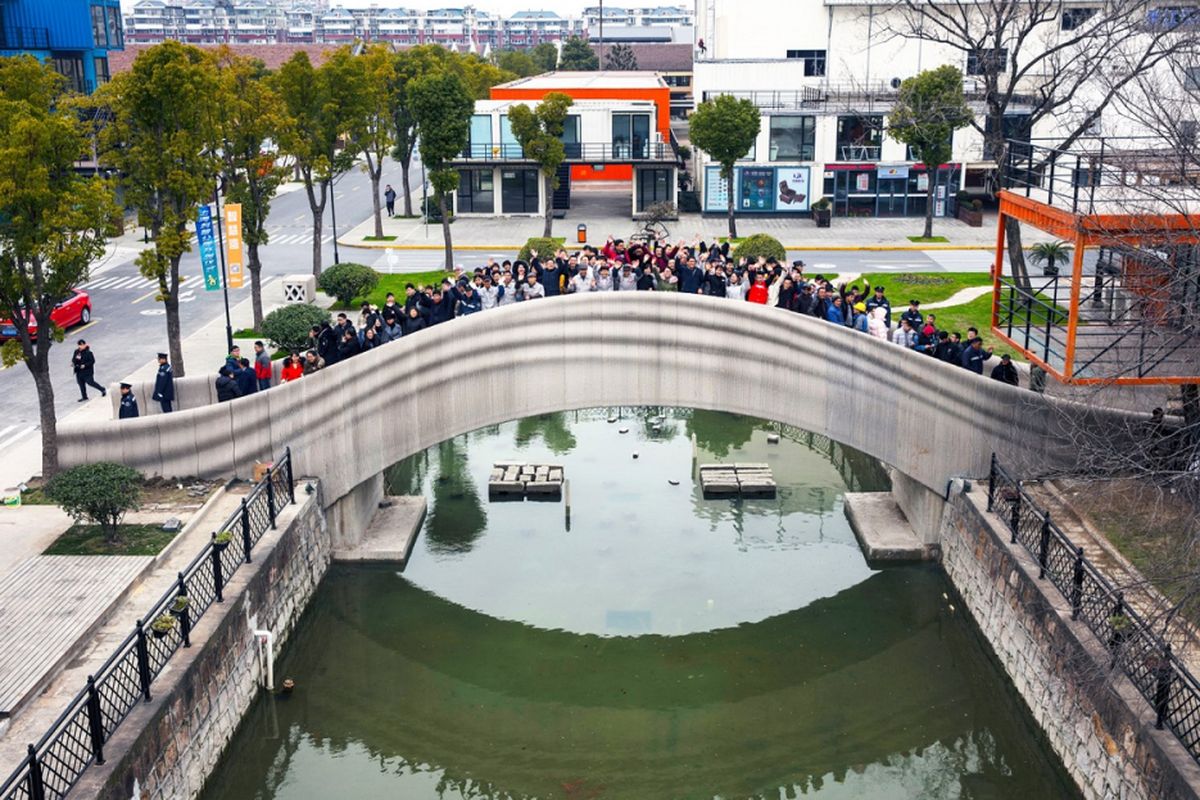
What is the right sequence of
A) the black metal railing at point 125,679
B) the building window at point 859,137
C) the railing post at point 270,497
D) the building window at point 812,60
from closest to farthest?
the black metal railing at point 125,679, the railing post at point 270,497, the building window at point 859,137, the building window at point 812,60

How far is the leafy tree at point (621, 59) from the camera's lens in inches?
4781

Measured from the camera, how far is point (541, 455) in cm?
2727

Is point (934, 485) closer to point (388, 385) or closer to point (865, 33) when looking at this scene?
point (388, 385)

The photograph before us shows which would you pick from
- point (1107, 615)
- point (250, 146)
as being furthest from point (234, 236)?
point (1107, 615)

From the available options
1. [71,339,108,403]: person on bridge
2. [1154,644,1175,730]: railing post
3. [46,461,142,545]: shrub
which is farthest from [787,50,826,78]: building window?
[1154,644,1175,730]: railing post

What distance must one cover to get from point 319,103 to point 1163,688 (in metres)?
30.1

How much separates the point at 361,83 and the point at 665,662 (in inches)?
974

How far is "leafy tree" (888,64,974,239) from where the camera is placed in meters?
42.2

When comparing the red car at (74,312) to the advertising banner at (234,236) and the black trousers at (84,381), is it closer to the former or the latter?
the advertising banner at (234,236)

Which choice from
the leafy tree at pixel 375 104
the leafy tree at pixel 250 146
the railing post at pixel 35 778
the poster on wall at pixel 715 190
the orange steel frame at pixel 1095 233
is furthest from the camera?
the poster on wall at pixel 715 190

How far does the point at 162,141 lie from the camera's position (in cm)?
2430

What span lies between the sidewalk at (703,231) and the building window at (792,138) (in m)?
2.48

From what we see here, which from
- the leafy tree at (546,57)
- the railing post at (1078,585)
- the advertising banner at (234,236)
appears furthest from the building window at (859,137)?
the leafy tree at (546,57)

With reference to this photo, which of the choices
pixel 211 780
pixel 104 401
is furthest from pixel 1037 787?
pixel 104 401
